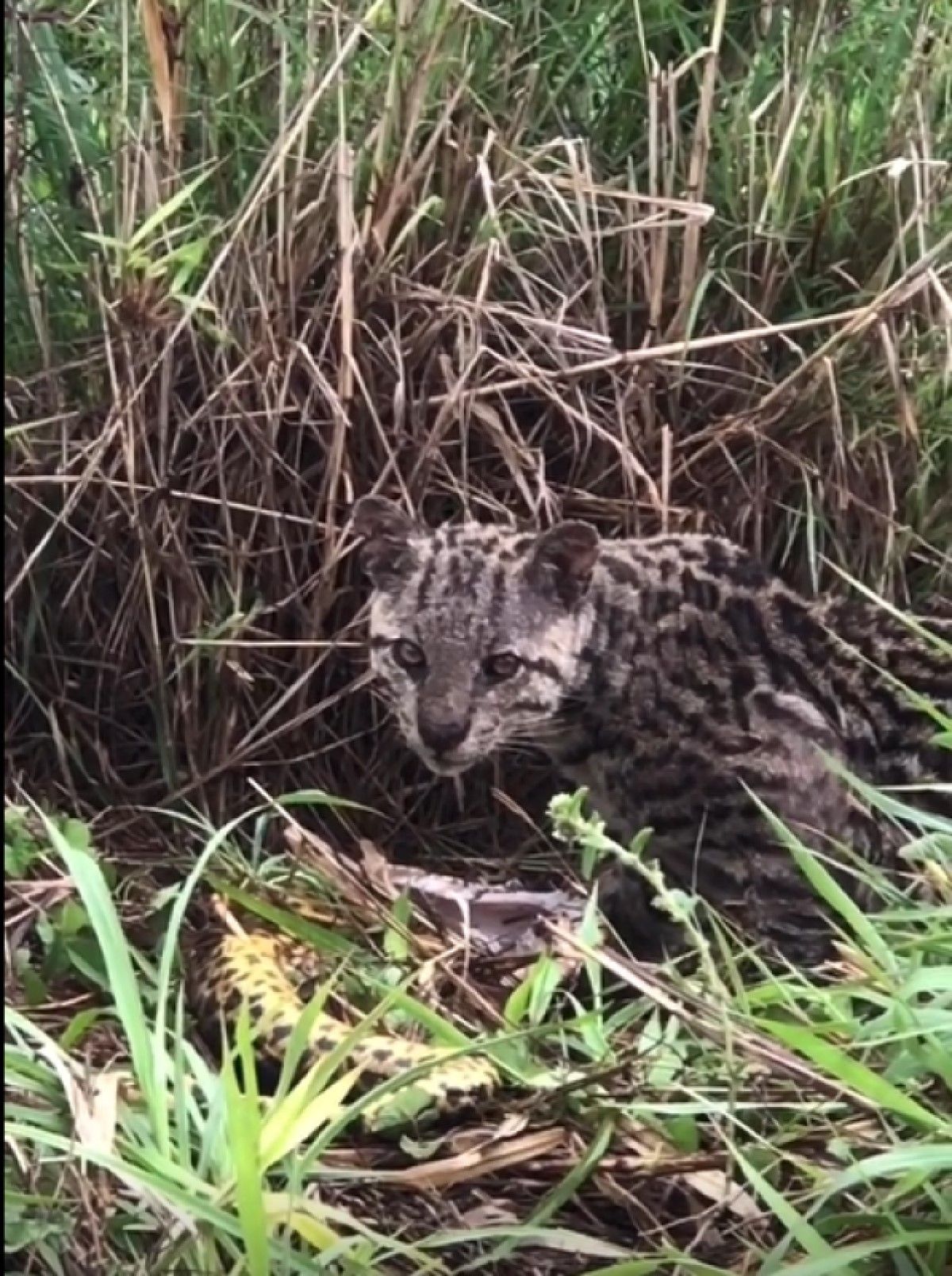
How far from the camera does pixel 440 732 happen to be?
1783 mm

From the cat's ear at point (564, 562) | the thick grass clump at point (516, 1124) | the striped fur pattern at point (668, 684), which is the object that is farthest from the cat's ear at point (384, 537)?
the thick grass clump at point (516, 1124)

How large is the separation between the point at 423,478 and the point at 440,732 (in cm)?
23

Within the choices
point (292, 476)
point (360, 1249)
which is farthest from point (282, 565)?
point (360, 1249)

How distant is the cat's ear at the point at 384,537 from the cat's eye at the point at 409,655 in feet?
0.22

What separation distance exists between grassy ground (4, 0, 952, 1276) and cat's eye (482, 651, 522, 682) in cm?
10

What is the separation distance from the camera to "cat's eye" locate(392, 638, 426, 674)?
5.93 ft

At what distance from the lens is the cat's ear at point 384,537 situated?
172cm

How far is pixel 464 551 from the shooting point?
182cm

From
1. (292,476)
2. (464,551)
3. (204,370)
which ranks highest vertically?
(204,370)

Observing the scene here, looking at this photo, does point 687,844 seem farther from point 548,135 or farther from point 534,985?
point 548,135

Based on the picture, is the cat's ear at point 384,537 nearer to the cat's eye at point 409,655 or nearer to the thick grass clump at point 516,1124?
the cat's eye at point 409,655

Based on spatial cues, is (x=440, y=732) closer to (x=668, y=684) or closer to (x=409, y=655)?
(x=409, y=655)

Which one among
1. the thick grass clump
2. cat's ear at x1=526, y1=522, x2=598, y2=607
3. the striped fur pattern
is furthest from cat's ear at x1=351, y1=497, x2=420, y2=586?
the thick grass clump

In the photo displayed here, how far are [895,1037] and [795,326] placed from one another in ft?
2.25
